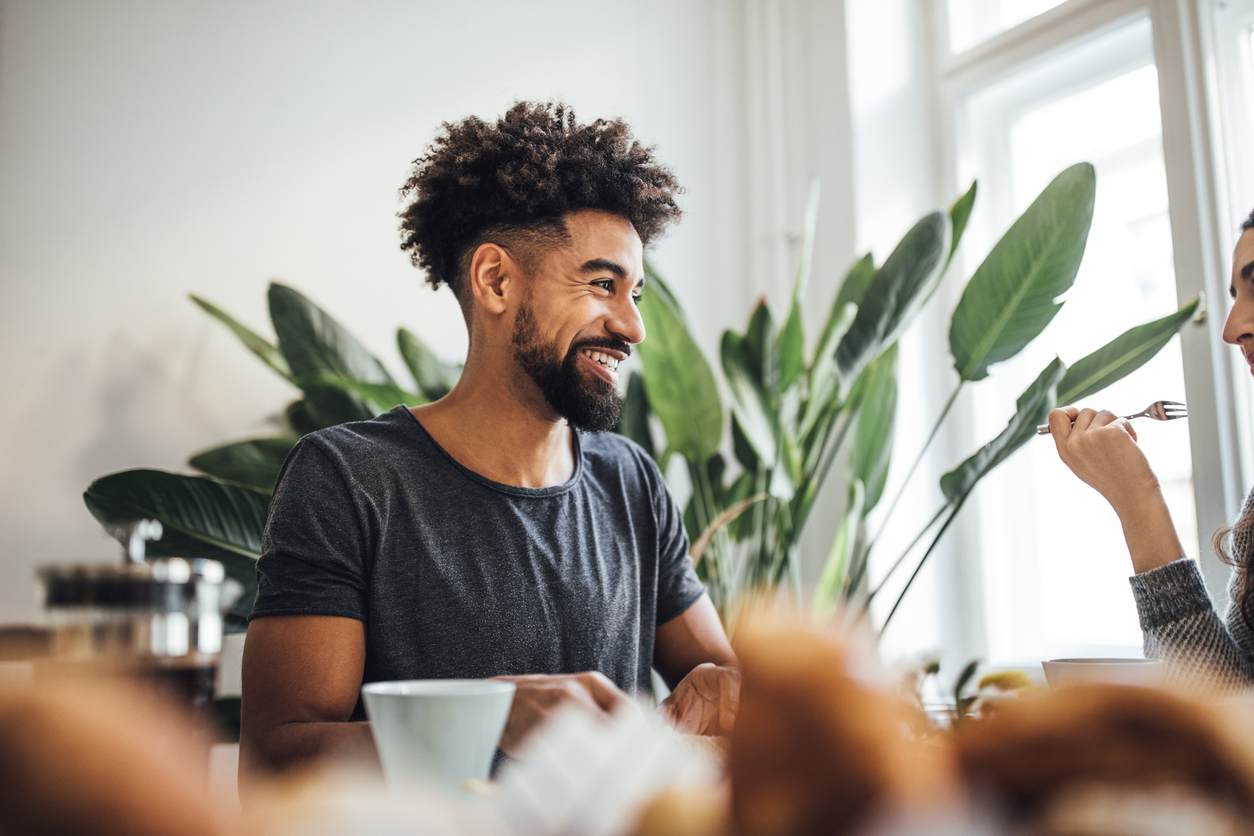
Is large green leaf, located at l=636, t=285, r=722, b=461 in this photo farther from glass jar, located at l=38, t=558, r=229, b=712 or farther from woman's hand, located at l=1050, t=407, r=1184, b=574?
glass jar, located at l=38, t=558, r=229, b=712

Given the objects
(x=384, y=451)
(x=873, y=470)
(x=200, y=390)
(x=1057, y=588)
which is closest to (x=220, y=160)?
(x=200, y=390)

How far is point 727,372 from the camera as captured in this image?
1.59 meters

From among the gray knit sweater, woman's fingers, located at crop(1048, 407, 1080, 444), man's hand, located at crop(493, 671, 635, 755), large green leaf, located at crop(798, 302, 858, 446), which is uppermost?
large green leaf, located at crop(798, 302, 858, 446)

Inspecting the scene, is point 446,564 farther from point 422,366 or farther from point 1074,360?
point 1074,360

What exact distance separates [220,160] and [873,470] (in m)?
1.41

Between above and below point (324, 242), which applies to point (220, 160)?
above

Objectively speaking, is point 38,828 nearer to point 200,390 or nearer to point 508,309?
point 508,309

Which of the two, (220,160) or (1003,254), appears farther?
(220,160)

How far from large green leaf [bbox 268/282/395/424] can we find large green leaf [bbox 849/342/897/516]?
0.92 metres

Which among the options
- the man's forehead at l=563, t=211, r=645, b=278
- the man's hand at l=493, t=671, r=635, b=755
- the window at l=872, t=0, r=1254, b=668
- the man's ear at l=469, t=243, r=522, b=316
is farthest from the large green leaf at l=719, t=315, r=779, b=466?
the man's hand at l=493, t=671, r=635, b=755

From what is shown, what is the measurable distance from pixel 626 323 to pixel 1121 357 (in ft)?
2.53

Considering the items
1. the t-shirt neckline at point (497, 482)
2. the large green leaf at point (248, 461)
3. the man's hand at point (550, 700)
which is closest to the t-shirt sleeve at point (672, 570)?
the t-shirt neckline at point (497, 482)

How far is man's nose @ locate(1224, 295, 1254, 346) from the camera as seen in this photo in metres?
1.22

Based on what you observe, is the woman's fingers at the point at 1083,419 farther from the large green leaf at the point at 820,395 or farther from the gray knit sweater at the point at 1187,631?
the large green leaf at the point at 820,395
